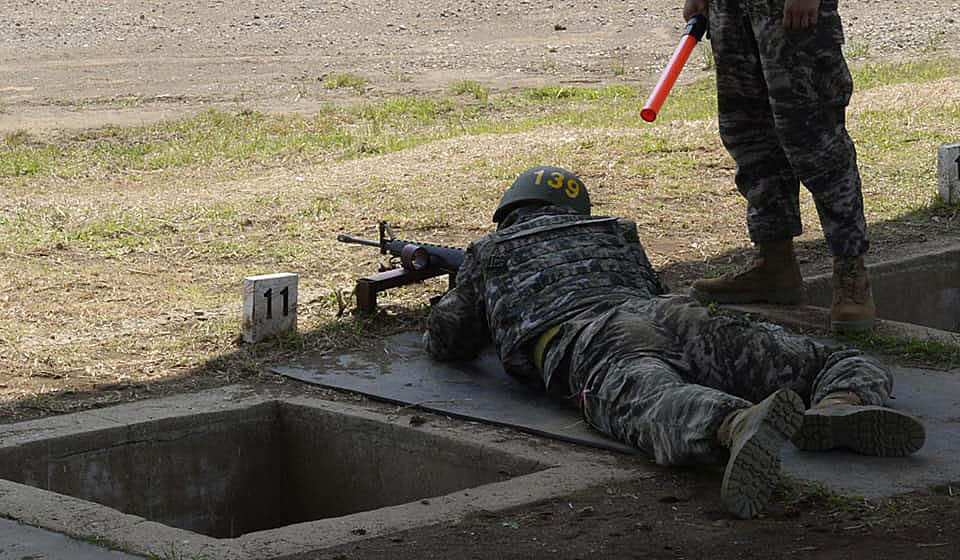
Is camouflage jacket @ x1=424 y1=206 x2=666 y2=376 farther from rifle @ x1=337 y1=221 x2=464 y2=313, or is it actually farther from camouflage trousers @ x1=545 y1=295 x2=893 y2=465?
rifle @ x1=337 y1=221 x2=464 y2=313

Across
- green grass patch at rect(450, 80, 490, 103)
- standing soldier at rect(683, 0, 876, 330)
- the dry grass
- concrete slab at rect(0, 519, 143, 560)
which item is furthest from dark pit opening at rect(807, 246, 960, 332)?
green grass patch at rect(450, 80, 490, 103)

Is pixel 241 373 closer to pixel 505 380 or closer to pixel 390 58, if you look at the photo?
pixel 505 380

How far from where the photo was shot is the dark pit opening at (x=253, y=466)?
14.1 ft

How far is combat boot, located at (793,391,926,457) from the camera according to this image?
3.81m

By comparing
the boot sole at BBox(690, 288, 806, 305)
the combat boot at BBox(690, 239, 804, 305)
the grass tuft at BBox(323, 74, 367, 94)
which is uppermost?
the combat boot at BBox(690, 239, 804, 305)

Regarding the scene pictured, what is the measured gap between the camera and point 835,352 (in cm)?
426

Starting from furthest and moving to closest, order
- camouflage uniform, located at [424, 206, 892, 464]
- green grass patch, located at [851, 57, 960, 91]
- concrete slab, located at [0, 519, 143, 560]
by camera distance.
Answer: green grass patch, located at [851, 57, 960, 91] → camouflage uniform, located at [424, 206, 892, 464] → concrete slab, located at [0, 519, 143, 560]

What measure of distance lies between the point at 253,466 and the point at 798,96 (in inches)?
84.9

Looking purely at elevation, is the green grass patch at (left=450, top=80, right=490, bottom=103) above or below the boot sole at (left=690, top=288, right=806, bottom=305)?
below

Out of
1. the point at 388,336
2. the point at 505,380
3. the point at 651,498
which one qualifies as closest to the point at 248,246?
the point at 388,336

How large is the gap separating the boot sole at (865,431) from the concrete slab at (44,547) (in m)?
1.74

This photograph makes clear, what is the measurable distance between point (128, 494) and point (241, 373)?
2.40ft

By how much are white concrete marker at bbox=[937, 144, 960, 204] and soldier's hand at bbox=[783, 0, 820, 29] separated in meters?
2.81

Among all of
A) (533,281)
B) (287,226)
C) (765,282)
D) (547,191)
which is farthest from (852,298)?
(287,226)
